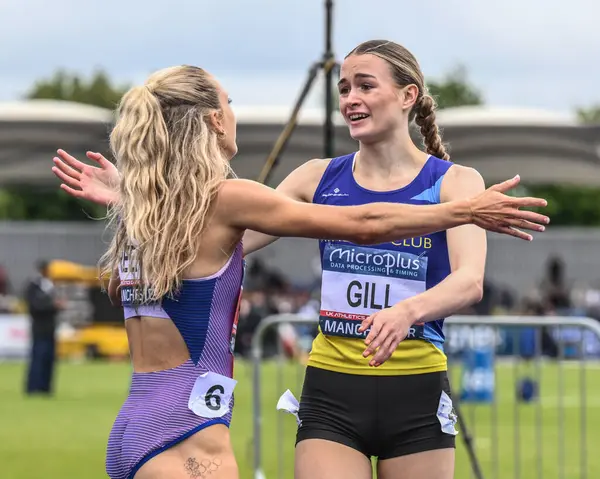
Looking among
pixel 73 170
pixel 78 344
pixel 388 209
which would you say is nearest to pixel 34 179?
pixel 73 170

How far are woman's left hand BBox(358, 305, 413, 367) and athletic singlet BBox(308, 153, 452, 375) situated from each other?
44 centimetres

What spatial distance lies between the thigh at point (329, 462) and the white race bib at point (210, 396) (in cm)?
71

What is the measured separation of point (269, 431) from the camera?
563 inches

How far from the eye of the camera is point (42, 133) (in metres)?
15.2

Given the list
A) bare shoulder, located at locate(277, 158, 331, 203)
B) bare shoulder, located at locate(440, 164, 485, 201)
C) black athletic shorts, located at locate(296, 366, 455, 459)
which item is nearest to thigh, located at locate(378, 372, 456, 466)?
black athletic shorts, located at locate(296, 366, 455, 459)

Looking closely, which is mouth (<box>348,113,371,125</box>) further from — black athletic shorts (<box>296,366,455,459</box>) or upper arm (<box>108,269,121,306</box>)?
upper arm (<box>108,269,121,306</box>)

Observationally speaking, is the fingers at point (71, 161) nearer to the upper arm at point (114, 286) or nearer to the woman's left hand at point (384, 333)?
the upper arm at point (114, 286)

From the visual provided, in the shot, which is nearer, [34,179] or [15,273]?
[34,179]

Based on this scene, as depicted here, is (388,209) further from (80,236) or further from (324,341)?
(80,236)

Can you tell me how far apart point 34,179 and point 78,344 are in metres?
15.4

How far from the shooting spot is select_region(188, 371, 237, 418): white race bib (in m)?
3.93

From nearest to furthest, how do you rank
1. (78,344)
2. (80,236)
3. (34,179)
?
(34,179), (78,344), (80,236)

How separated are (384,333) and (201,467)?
2.47ft

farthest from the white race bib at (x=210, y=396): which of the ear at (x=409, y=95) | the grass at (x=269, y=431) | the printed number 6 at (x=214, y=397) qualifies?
the grass at (x=269, y=431)
